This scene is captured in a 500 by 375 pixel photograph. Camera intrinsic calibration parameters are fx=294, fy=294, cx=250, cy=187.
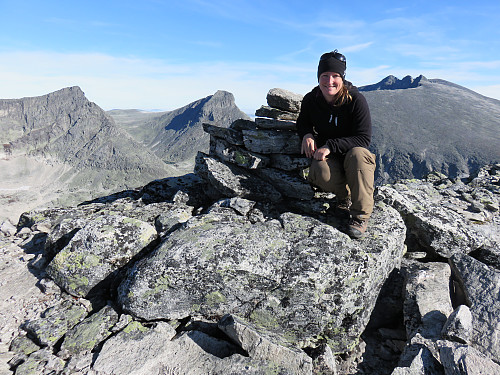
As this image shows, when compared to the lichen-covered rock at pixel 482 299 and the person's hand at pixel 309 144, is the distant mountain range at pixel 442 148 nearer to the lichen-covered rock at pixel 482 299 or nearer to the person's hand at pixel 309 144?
the lichen-covered rock at pixel 482 299

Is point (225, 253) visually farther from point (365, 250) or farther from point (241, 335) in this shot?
point (365, 250)

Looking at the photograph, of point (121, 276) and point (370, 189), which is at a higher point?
point (370, 189)

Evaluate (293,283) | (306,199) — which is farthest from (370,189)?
(293,283)

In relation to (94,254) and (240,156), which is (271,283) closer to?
(94,254)

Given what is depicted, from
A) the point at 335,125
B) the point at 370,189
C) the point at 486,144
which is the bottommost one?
the point at 486,144

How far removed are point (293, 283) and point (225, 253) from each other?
2372 millimetres

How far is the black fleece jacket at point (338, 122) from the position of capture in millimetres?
10234

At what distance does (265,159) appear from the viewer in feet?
47.6

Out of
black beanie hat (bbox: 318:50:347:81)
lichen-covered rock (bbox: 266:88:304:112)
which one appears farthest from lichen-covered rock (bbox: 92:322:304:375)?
lichen-covered rock (bbox: 266:88:304:112)

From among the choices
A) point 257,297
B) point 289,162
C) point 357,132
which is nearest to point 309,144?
point 357,132

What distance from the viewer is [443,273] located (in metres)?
10.6

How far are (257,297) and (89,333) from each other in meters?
5.30

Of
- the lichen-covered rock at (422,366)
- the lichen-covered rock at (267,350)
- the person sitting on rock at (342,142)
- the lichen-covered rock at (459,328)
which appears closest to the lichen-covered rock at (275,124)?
the person sitting on rock at (342,142)

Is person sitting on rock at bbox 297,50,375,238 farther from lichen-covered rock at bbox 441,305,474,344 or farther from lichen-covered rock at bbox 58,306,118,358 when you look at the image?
lichen-covered rock at bbox 58,306,118,358
